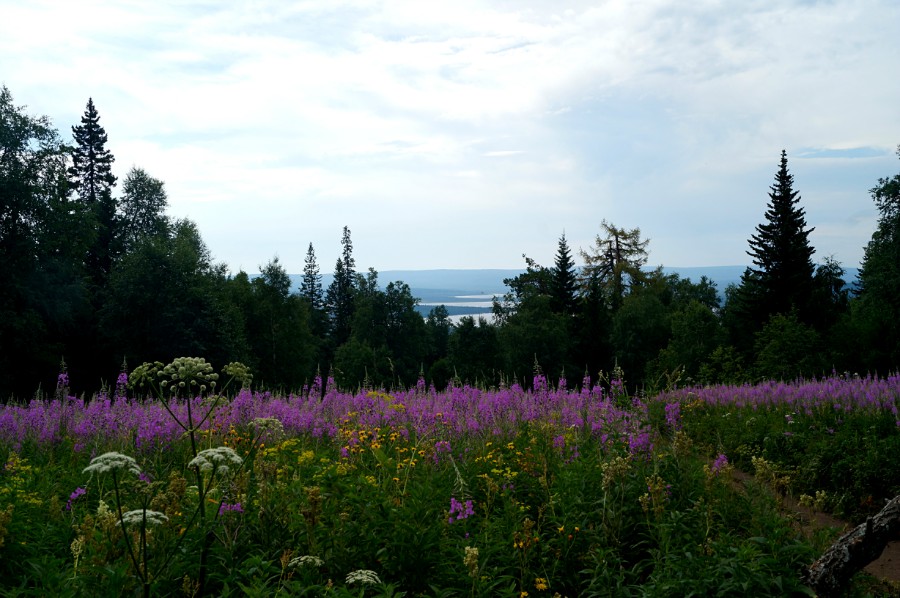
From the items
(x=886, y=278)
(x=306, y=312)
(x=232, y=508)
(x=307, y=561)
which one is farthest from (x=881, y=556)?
(x=306, y=312)

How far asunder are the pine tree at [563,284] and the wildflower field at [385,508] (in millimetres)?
51351

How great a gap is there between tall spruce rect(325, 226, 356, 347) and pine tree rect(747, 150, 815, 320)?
46.0 m

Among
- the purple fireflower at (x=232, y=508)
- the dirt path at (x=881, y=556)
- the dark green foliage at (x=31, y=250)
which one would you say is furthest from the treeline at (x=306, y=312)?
the purple fireflower at (x=232, y=508)

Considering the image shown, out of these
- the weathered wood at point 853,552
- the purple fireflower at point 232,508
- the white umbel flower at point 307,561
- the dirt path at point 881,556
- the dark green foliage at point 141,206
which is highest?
the dark green foliage at point 141,206

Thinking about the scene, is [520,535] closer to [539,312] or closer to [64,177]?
[64,177]

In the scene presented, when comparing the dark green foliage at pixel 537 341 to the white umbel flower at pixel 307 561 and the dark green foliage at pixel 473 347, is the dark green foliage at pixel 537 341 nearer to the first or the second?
the dark green foliage at pixel 473 347

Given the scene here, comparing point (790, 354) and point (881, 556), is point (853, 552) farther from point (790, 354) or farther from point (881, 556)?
point (790, 354)

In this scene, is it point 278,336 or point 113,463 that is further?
point 278,336

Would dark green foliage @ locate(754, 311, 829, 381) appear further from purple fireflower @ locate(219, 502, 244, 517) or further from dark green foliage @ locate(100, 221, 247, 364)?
purple fireflower @ locate(219, 502, 244, 517)

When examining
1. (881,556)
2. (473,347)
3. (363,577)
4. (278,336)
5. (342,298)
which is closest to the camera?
(363,577)

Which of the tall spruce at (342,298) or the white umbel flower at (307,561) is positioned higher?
the tall spruce at (342,298)

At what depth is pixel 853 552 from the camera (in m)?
4.27

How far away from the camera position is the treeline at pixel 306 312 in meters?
32.9

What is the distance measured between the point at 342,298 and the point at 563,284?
30096 millimetres
